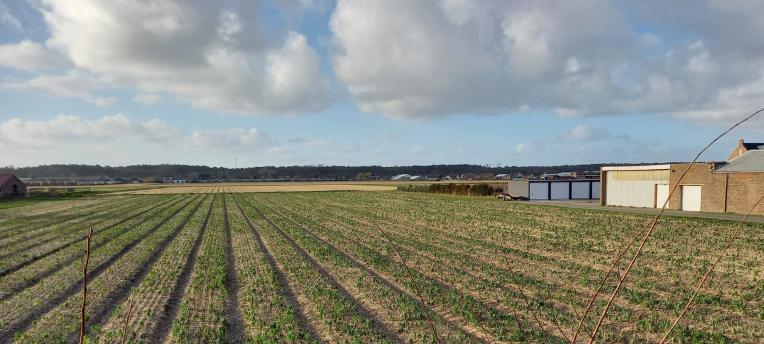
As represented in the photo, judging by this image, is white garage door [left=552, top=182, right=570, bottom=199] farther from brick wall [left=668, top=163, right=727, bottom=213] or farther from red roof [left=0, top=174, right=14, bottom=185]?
Answer: red roof [left=0, top=174, right=14, bottom=185]

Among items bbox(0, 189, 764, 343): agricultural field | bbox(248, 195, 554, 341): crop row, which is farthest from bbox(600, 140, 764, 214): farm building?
bbox(248, 195, 554, 341): crop row

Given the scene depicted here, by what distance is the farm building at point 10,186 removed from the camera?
79062 millimetres

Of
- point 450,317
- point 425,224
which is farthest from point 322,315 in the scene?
point 425,224

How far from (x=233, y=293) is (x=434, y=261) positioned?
8.63m

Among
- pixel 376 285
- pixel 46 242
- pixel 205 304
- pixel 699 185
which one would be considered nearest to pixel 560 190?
pixel 699 185

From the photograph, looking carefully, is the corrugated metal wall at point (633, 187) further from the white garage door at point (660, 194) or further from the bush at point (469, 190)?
the bush at point (469, 190)

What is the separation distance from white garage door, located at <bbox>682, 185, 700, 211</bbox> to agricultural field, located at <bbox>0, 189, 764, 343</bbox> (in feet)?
27.7

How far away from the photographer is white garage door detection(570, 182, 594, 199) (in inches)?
2458

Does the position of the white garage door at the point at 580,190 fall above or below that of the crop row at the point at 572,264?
above

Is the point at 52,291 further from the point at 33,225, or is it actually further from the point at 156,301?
the point at 33,225

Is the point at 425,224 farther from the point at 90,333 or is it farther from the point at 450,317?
the point at 90,333

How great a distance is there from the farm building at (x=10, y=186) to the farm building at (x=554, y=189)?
80038 millimetres

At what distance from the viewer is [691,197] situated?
128 feet

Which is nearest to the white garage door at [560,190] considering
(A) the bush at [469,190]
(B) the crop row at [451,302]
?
(A) the bush at [469,190]
